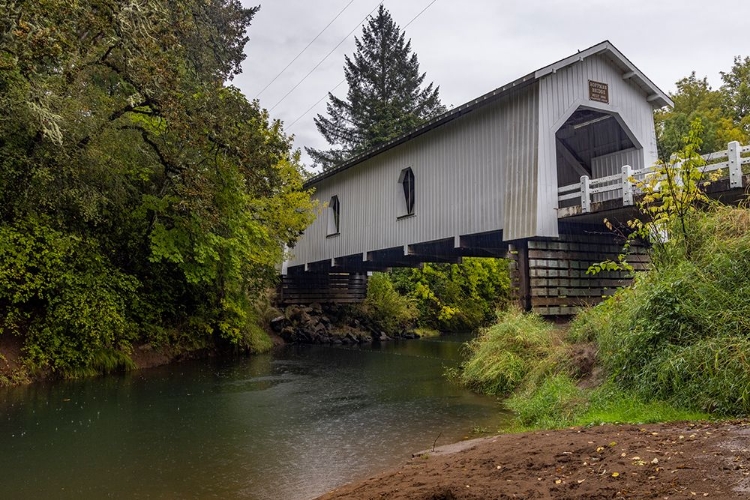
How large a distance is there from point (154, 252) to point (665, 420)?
11022 millimetres

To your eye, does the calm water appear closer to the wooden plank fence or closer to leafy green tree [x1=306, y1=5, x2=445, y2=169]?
the wooden plank fence

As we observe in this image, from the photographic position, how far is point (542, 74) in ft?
39.2

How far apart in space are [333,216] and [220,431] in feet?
48.0

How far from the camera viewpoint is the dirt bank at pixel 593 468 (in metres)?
3.03

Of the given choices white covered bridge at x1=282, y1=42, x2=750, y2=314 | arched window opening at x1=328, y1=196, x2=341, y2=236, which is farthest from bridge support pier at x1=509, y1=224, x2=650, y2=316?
arched window opening at x1=328, y1=196, x2=341, y2=236

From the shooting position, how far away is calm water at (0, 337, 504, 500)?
5238mm

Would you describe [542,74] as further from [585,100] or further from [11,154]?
[11,154]

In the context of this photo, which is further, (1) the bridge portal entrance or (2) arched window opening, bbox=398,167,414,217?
(2) arched window opening, bbox=398,167,414,217

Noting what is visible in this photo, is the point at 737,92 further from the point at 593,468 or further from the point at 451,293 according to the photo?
the point at 593,468

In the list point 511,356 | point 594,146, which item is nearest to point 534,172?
point 594,146

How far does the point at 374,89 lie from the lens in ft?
130

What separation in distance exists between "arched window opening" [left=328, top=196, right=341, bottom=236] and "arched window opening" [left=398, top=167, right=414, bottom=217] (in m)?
A: 4.52

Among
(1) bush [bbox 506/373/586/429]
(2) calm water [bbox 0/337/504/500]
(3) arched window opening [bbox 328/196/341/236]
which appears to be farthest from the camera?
(3) arched window opening [bbox 328/196/341/236]

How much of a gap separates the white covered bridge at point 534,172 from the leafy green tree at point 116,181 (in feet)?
13.6
